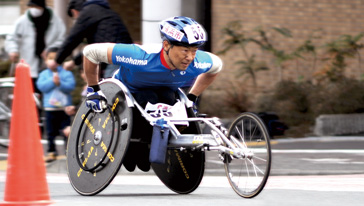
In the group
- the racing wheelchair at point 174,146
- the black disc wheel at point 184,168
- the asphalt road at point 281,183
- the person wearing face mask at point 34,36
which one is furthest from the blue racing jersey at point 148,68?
the person wearing face mask at point 34,36

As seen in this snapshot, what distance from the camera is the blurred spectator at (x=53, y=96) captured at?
1114 cm

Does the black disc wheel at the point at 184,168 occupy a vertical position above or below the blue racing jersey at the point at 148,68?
below

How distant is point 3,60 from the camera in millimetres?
17109

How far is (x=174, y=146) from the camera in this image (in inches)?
283

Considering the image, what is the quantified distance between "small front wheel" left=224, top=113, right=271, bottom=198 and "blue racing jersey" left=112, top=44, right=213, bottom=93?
0.58 metres

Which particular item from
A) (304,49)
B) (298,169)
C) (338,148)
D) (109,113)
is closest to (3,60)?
(304,49)

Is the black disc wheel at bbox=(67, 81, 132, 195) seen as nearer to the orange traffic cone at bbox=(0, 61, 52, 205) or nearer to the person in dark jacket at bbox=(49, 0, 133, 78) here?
the orange traffic cone at bbox=(0, 61, 52, 205)

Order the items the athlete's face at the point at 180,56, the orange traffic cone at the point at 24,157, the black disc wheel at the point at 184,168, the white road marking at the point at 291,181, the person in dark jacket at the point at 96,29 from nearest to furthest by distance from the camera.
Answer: the orange traffic cone at the point at 24,157 → the athlete's face at the point at 180,56 → the black disc wheel at the point at 184,168 → the white road marking at the point at 291,181 → the person in dark jacket at the point at 96,29

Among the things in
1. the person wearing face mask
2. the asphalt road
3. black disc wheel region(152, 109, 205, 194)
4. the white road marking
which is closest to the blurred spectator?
the asphalt road

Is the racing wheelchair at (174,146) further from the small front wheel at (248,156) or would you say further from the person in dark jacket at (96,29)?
the person in dark jacket at (96,29)

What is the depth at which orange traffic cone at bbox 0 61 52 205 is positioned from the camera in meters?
A: 6.18

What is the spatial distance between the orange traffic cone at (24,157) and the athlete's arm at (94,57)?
911mm

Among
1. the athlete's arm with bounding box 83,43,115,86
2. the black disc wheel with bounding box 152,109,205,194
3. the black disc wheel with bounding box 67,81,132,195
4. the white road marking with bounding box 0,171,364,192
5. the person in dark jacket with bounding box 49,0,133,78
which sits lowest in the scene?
the white road marking with bounding box 0,171,364,192

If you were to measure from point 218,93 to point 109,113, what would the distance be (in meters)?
8.44
